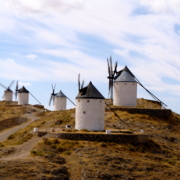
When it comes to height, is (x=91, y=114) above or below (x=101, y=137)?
above

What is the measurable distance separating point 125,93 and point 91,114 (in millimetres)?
13976

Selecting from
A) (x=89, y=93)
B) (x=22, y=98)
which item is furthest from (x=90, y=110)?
(x=22, y=98)

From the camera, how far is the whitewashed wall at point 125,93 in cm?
4684

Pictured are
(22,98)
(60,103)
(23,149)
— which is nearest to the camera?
(23,149)

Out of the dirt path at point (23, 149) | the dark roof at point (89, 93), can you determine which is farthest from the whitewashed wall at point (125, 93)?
the dirt path at point (23, 149)

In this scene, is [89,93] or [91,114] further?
[89,93]

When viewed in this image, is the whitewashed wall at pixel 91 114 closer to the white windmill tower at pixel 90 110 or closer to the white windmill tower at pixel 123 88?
the white windmill tower at pixel 90 110

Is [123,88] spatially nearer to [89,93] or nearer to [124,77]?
[124,77]

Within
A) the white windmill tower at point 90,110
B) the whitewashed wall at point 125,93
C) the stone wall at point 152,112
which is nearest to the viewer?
the white windmill tower at point 90,110

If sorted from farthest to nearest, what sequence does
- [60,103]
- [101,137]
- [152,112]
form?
1. [60,103]
2. [152,112]
3. [101,137]

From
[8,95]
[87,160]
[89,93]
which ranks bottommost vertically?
[87,160]

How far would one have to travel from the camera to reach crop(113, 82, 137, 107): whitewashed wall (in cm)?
4684

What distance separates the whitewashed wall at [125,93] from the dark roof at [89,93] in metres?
12.5

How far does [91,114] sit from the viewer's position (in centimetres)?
3400
